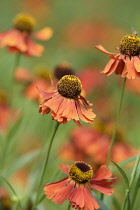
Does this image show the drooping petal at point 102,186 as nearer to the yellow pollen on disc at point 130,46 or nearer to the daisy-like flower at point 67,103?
the daisy-like flower at point 67,103

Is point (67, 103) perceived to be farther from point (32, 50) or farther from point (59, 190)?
point (32, 50)

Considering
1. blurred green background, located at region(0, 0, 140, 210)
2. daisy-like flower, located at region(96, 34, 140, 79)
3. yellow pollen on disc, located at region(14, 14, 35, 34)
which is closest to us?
daisy-like flower, located at region(96, 34, 140, 79)

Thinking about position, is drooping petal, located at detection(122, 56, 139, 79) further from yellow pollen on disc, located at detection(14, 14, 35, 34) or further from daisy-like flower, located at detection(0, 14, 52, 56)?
yellow pollen on disc, located at detection(14, 14, 35, 34)

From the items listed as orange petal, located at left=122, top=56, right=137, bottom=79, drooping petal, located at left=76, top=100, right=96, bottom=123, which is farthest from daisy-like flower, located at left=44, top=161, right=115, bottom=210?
orange petal, located at left=122, top=56, right=137, bottom=79

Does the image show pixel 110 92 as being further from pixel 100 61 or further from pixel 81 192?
pixel 81 192

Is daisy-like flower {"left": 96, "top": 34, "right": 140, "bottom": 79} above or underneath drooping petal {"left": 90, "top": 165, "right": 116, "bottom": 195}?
above

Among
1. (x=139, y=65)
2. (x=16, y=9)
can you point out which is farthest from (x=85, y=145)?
(x=16, y=9)
